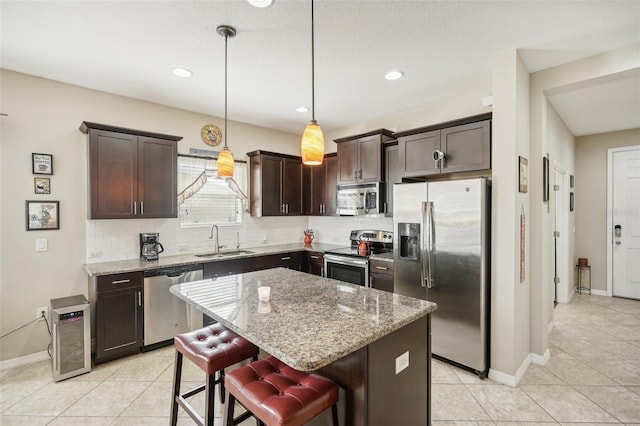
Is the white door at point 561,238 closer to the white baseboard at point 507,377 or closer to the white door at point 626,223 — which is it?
the white door at point 626,223

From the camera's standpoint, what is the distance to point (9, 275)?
297 centimetres

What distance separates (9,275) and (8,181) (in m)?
0.90

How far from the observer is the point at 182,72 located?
9.98ft

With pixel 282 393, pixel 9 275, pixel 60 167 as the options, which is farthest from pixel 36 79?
pixel 282 393

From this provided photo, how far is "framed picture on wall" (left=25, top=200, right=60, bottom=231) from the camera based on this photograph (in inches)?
120

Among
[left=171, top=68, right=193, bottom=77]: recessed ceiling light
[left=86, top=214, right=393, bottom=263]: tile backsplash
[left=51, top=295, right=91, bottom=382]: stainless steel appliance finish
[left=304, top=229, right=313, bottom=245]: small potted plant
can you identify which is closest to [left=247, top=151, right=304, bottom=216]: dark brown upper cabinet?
[left=86, top=214, right=393, bottom=263]: tile backsplash

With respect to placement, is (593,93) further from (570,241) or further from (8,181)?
(8,181)

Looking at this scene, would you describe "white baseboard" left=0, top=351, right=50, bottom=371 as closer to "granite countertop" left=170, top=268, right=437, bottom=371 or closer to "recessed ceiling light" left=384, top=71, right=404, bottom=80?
"granite countertop" left=170, top=268, right=437, bottom=371

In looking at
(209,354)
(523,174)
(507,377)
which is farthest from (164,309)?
(523,174)

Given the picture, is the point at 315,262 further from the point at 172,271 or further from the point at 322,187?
the point at 172,271

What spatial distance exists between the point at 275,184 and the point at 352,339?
3.67m

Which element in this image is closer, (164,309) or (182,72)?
(182,72)

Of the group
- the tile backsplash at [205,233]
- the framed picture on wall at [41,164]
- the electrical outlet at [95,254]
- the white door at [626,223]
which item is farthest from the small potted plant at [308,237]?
the white door at [626,223]

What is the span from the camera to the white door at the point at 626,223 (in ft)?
15.9
